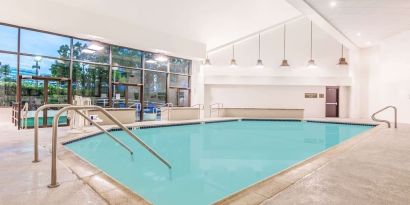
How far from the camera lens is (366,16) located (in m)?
7.11

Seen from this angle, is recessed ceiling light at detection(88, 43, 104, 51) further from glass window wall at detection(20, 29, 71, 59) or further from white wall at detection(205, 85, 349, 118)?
white wall at detection(205, 85, 349, 118)

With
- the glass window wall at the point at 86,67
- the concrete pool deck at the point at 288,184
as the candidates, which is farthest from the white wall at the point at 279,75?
the concrete pool deck at the point at 288,184

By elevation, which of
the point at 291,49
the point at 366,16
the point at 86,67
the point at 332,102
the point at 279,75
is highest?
the point at 291,49

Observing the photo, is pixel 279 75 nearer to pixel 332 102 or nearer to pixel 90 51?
pixel 332 102

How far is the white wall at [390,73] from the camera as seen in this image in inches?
352

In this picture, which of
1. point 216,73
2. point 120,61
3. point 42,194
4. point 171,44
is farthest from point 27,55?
point 216,73

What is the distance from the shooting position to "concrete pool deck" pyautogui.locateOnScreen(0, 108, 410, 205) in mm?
1895

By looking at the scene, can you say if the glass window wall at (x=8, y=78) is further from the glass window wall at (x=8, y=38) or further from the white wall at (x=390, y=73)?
the white wall at (x=390, y=73)

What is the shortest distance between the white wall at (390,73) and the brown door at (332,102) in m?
1.70

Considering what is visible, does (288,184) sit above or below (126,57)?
below

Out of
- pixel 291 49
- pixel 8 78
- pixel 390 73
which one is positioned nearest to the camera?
pixel 8 78

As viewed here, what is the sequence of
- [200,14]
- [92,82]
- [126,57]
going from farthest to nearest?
[126,57] < [200,14] < [92,82]

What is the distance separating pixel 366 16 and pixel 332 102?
6408 millimetres

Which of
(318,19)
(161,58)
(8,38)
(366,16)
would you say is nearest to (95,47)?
(8,38)
